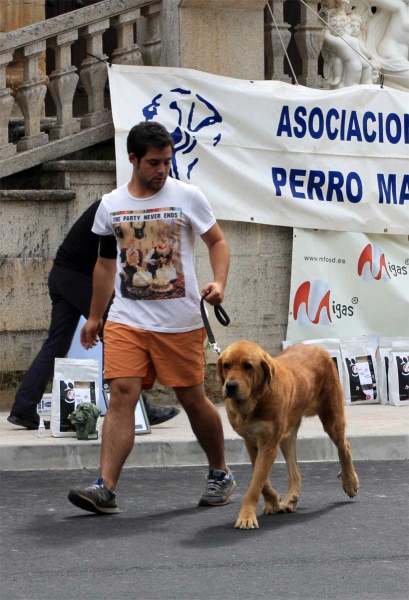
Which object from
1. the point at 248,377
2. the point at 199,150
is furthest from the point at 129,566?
the point at 199,150

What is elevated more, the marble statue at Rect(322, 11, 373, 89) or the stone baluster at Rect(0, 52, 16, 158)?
the marble statue at Rect(322, 11, 373, 89)

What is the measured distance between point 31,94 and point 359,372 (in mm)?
3415

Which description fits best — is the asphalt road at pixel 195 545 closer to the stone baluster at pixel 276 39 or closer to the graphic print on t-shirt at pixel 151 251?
the graphic print on t-shirt at pixel 151 251

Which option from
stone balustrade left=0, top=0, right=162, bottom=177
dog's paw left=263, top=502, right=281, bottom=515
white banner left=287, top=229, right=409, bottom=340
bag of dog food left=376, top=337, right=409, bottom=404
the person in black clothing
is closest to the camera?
dog's paw left=263, top=502, right=281, bottom=515

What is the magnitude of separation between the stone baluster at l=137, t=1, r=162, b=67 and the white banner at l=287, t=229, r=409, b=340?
186 cm

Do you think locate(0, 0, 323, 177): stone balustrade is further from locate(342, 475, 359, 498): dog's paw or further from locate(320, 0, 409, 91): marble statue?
locate(342, 475, 359, 498): dog's paw

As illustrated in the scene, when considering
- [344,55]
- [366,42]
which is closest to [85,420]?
[344,55]

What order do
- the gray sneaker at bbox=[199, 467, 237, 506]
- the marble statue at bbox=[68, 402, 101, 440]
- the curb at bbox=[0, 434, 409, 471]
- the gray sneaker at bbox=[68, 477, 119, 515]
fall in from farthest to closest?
the marble statue at bbox=[68, 402, 101, 440] < the curb at bbox=[0, 434, 409, 471] < the gray sneaker at bbox=[199, 467, 237, 506] < the gray sneaker at bbox=[68, 477, 119, 515]

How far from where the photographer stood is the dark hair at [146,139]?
6.65 meters

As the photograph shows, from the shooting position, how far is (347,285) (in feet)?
36.8

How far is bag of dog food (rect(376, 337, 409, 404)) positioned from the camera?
35.2 feet

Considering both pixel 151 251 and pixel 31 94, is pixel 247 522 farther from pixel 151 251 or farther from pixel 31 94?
pixel 31 94

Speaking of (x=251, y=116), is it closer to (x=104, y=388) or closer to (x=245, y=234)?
(x=245, y=234)

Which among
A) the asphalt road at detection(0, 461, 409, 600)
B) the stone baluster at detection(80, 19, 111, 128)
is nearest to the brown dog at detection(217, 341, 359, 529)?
the asphalt road at detection(0, 461, 409, 600)
